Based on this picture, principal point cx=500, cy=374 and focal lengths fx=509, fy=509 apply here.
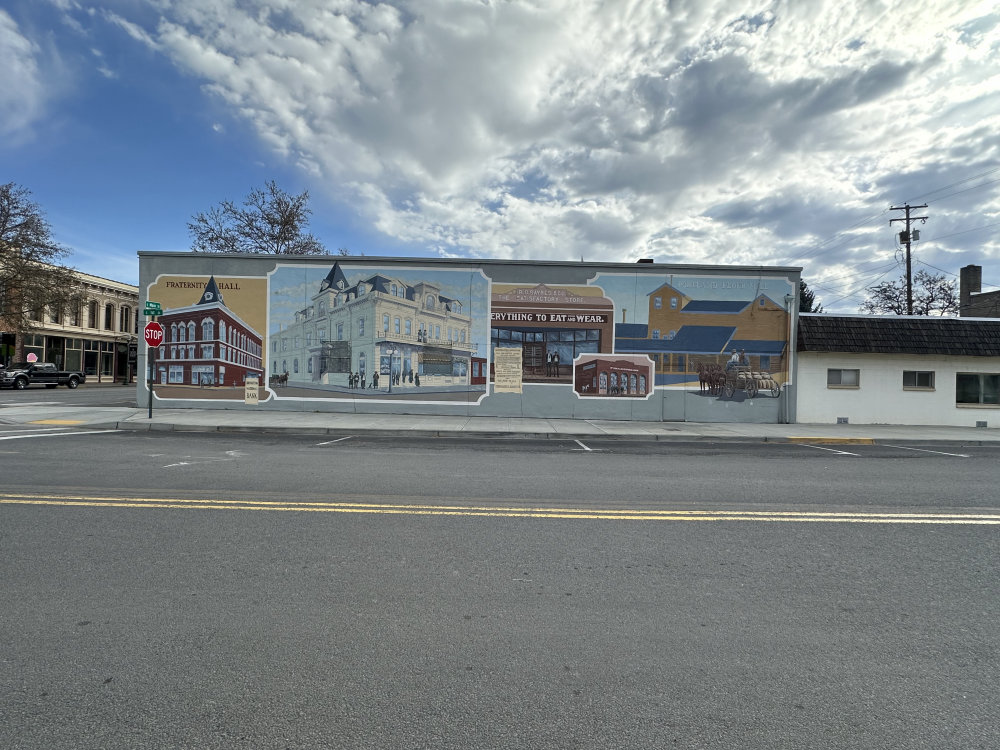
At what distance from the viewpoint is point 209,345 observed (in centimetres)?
1875

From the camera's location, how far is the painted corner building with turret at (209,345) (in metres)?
18.6

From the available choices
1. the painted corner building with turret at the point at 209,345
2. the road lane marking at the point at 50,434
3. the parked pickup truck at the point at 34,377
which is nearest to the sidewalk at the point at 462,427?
the road lane marking at the point at 50,434

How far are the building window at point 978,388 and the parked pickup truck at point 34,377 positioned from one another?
48.9m

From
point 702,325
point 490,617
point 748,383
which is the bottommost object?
point 490,617

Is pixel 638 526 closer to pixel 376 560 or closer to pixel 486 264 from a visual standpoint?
pixel 376 560

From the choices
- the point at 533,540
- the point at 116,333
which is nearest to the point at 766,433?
the point at 533,540

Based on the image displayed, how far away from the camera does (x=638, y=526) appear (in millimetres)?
5410

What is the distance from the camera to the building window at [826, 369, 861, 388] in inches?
717

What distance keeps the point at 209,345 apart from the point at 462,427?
10.7 meters

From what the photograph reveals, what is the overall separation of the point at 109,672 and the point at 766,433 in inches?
629

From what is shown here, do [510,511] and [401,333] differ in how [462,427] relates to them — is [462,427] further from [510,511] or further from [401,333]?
[510,511]

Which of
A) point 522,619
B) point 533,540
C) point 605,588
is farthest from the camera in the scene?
point 533,540

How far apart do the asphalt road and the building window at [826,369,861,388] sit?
12.7 metres

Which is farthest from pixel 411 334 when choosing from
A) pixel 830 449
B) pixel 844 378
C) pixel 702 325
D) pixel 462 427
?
pixel 844 378
